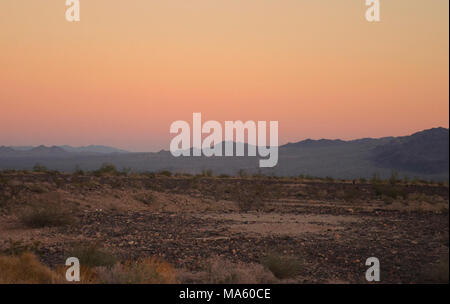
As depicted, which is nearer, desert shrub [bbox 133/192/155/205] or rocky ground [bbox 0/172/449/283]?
rocky ground [bbox 0/172/449/283]

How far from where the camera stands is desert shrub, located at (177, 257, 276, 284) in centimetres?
823

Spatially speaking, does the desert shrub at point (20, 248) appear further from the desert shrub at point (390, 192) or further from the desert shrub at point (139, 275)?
the desert shrub at point (390, 192)

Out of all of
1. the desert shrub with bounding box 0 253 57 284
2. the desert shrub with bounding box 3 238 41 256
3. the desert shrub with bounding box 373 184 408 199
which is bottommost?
the desert shrub with bounding box 373 184 408 199

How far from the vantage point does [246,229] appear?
15.4 metres

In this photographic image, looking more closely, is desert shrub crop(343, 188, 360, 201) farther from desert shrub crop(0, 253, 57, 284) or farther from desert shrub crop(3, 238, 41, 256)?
desert shrub crop(0, 253, 57, 284)

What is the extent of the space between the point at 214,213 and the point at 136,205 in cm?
422

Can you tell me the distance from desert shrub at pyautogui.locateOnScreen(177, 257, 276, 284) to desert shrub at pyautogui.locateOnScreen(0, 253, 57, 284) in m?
2.52

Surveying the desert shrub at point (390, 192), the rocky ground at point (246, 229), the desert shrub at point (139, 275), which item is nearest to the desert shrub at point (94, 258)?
the desert shrub at point (139, 275)

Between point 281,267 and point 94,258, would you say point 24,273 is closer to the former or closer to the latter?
point 94,258

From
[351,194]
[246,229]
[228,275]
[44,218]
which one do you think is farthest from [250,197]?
[228,275]

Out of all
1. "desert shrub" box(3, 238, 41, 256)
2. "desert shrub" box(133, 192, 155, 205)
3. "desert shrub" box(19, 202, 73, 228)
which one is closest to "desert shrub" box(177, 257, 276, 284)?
"desert shrub" box(3, 238, 41, 256)

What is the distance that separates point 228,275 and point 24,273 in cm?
397
